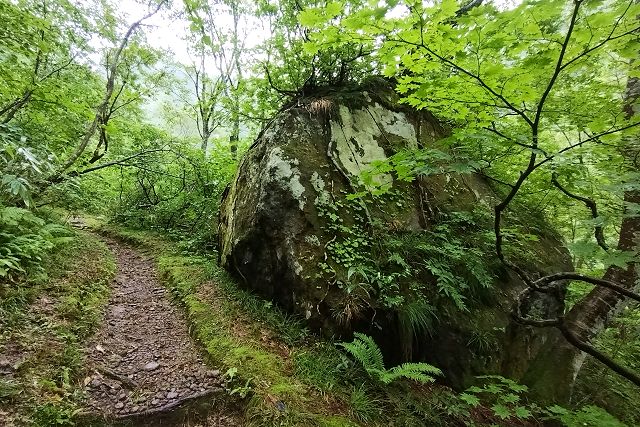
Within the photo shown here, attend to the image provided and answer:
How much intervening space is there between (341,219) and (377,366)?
7.17 ft

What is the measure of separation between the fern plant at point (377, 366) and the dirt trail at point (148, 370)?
1490 mm

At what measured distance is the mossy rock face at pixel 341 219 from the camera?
4.50 metres

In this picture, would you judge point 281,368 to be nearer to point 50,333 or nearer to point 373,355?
point 373,355

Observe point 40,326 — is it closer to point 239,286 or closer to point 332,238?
point 239,286

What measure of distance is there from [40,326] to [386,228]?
4574 mm

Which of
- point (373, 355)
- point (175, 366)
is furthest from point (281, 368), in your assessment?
point (175, 366)

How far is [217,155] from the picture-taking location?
940 centimetres

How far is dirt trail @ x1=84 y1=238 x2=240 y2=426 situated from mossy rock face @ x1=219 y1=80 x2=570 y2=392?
1.34 meters

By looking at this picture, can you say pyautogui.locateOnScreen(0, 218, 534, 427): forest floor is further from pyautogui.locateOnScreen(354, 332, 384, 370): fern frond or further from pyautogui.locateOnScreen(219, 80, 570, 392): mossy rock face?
pyautogui.locateOnScreen(219, 80, 570, 392): mossy rock face

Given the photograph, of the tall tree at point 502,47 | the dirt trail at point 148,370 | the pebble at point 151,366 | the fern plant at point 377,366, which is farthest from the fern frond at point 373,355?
the pebble at point 151,366

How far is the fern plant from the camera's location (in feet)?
11.8

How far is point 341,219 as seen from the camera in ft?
17.0

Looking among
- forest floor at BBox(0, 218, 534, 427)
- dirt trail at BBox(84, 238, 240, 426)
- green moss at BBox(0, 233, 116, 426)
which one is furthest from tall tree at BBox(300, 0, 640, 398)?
green moss at BBox(0, 233, 116, 426)

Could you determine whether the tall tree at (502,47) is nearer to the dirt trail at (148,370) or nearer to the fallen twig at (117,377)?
the dirt trail at (148,370)
